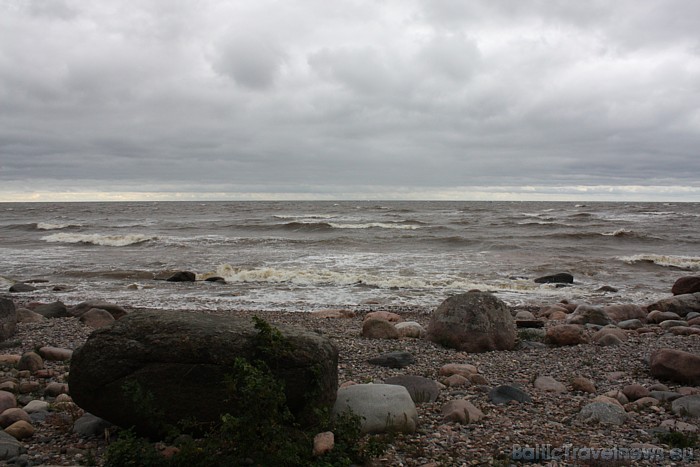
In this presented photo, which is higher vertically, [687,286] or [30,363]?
[30,363]

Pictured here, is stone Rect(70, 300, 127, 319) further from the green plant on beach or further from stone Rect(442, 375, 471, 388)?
the green plant on beach

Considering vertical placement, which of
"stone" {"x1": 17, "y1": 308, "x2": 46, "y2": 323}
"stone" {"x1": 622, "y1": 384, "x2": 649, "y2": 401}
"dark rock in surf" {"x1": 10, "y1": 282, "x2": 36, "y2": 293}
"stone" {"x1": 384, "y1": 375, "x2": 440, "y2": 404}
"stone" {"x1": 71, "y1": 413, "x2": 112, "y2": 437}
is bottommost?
"dark rock in surf" {"x1": 10, "y1": 282, "x2": 36, "y2": 293}

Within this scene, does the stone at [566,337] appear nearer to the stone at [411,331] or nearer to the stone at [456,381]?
the stone at [411,331]

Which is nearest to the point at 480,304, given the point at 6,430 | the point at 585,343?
the point at 585,343

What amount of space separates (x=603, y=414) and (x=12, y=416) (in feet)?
20.0

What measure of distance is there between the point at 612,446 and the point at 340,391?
2683 millimetres

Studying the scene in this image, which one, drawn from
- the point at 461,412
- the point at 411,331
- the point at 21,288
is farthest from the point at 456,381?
the point at 21,288

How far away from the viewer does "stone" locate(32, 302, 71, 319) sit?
1176cm

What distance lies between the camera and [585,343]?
9102mm

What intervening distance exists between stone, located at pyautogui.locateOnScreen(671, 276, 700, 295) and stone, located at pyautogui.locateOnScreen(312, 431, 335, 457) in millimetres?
14920

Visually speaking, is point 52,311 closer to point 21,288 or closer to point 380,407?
point 21,288

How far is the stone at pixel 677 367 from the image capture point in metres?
6.47

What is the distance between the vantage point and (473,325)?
8.82m

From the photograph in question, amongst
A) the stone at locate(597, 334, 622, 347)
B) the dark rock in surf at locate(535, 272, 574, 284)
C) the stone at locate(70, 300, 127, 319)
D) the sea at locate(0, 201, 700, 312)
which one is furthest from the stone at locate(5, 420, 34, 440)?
the dark rock in surf at locate(535, 272, 574, 284)
